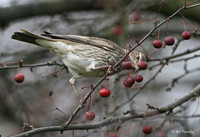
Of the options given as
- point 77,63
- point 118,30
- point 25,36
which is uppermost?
point 118,30

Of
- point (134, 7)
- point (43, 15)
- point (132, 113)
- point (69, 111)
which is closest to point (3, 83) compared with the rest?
point (69, 111)

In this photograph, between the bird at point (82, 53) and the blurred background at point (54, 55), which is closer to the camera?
the bird at point (82, 53)

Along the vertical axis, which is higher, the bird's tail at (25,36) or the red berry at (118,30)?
the red berry at (118,30)

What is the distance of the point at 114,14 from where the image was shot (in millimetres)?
6902

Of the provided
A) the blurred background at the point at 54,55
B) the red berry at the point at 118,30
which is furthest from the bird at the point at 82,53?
the red berry at the point at 118,30

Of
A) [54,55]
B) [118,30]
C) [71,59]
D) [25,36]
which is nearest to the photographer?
[25,36]

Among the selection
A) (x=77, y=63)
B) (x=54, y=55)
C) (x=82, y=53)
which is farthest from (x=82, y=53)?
(x=54, y=55)

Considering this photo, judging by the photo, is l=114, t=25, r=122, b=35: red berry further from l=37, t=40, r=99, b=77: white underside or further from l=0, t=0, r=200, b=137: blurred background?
l=37, t=40, r=99, b=77: white underside

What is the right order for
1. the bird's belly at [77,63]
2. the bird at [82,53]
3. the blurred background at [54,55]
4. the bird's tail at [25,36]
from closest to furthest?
the bird's tail at [25,36] < the bird at [82,53] < the bird's belly at [77,63] < the blurred background at [54,55]

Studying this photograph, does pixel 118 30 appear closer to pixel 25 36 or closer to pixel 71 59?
pixel 71 59

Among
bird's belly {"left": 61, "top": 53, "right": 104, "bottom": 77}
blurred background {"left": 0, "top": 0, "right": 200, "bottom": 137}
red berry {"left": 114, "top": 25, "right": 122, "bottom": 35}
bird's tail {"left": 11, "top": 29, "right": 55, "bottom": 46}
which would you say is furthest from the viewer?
red berry {"left": 114, "top": 25, "right": 122, "bottom": 35}

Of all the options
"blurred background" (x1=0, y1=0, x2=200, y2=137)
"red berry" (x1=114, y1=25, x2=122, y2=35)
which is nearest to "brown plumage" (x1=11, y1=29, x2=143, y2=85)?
"blurred background" (x1=0, y1=0, x2=200, y2=137)

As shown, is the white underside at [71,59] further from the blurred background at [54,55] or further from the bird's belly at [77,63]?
the blurred background at [54,55]

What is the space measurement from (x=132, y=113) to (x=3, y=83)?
162 inches
